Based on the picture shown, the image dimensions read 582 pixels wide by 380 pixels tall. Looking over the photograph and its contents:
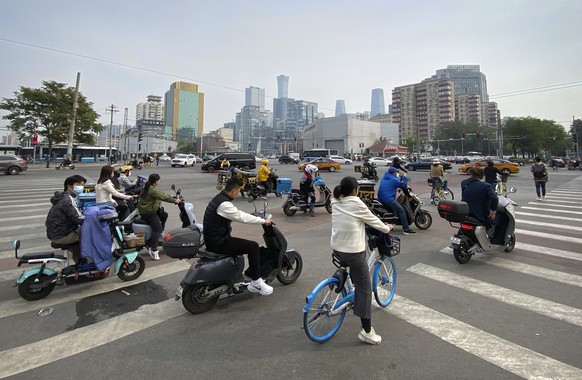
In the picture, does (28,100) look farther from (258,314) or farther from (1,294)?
(258,314)

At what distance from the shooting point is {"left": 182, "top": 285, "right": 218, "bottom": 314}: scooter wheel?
3.74m

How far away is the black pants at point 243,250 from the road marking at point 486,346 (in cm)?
166

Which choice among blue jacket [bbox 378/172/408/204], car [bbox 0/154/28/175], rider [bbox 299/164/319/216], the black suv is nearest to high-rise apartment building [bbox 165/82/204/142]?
the black suv

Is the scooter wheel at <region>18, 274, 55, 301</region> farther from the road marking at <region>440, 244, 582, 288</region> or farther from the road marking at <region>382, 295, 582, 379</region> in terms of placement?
the road marking at <region>440, 244, 582, 288</region>

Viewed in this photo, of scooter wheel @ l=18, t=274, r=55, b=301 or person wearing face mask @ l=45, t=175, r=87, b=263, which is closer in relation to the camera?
scooter wheel @ l=18, t=274, r=55, b=301

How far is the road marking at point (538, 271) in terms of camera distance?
482 cm

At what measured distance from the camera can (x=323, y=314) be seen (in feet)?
10.5

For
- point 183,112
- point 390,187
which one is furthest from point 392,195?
point 183,112

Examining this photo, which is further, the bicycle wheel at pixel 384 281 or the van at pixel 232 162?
the van at pixel 232 162

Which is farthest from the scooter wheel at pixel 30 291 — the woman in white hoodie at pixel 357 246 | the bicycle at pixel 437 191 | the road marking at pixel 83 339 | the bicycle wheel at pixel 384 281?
the bicycle at pixel 437 191

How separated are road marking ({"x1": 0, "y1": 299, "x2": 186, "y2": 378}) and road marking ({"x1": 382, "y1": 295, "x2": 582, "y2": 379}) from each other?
8.98 feet

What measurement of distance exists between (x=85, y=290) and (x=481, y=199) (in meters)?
6.48

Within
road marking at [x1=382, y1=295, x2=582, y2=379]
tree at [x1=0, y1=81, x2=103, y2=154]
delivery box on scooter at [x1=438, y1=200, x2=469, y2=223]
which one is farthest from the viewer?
tree at [x1=0, y1=81, x2=103, y2=154]

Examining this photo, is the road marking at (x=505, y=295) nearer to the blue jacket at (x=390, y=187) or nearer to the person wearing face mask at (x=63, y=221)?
the blue jacket at (x=390, y=187)
